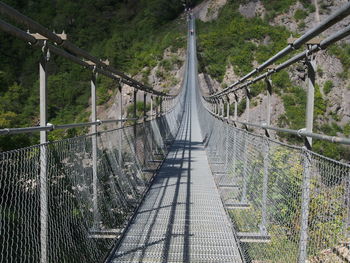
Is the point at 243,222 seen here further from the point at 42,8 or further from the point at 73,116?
the point at 42,8

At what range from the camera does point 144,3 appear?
185ft

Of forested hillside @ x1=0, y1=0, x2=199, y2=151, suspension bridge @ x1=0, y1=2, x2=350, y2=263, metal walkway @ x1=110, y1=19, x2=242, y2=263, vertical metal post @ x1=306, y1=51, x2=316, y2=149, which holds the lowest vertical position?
metal walkway @ x1=110, y1=19, x2=242, y2=263

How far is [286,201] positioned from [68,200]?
104 centimetres

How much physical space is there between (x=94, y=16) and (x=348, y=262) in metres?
55.4

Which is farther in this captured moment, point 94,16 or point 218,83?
point 94,16

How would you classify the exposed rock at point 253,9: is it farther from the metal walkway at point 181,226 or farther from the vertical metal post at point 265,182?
the vertical metal post at point 265,182

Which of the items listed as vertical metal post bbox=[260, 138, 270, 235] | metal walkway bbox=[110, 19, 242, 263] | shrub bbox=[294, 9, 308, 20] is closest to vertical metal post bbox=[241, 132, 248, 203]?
metal walkway bbox=[110, 19, 242, 263]

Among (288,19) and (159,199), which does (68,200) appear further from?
(288,19)

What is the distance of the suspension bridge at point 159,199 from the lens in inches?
52.7

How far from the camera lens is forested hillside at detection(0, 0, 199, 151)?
26172 mm

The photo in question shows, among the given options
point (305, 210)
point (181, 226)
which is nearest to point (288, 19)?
point (181, 226)

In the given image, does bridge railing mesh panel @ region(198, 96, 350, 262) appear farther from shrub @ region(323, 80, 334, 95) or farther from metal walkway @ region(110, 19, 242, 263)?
shrub @ region(323, 80, 334, 95)

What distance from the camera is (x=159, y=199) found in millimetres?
4031

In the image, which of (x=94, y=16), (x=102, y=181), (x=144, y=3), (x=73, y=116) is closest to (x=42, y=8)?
(x=94, y=16)
